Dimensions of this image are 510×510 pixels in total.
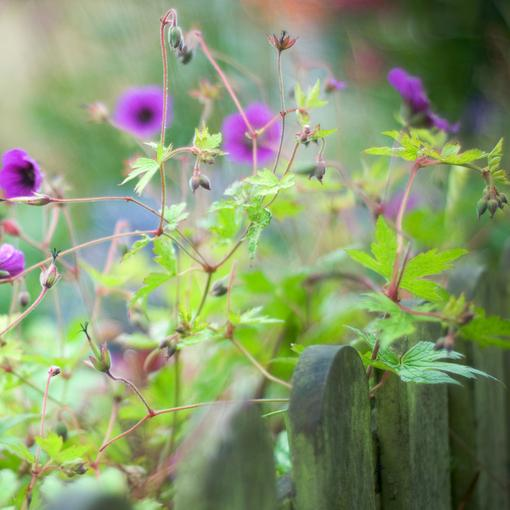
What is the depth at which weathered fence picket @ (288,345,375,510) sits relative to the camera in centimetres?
44

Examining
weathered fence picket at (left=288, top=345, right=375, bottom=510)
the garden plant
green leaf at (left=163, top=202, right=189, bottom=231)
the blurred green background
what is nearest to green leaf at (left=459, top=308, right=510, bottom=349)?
the garden plant

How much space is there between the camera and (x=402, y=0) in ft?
5.62

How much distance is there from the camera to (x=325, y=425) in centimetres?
45

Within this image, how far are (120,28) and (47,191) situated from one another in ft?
3.48

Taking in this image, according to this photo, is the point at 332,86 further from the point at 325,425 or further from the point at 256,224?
the point at 325,425

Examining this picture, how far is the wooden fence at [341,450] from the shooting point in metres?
0.37

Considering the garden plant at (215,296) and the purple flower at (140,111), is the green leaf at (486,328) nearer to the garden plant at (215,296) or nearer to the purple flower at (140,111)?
the garden plant at (215,296)

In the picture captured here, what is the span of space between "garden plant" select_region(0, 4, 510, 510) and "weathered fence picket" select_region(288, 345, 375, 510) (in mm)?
30

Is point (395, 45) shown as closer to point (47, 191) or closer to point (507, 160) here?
point (507, 160)

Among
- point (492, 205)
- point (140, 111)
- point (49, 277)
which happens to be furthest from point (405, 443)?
point (140, 111)

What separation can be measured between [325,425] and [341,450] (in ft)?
0.12

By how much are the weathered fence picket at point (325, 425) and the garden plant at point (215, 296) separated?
3cm

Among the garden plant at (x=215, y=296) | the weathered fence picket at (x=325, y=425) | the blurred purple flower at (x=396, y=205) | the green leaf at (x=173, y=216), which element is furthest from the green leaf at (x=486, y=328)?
the blurred purple flower at (x=396, y=205)

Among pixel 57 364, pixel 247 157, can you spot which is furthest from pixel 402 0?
pixel 57 364
